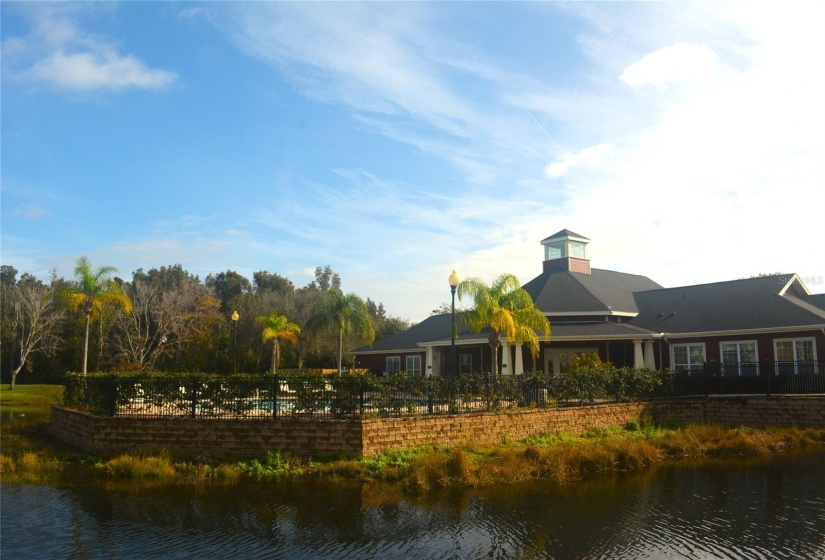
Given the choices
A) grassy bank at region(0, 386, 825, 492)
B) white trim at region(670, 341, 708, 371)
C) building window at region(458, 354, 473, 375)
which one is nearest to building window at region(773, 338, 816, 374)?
white trim at region(670, 341, 708, 371)

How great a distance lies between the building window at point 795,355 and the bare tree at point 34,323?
4535 centimetres

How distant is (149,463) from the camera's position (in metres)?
16.8

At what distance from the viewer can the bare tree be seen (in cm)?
4753

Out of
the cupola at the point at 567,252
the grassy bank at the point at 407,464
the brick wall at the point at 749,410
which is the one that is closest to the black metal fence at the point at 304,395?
the grassy bank at the point at 407,464

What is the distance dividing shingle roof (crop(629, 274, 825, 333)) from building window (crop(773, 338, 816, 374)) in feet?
2.71

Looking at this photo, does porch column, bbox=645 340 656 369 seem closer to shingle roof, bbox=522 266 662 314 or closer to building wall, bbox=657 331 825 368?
building wall, bbox=657 331 825 368

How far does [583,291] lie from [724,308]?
6.87 meters

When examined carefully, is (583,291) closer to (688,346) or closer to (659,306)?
(659,306)

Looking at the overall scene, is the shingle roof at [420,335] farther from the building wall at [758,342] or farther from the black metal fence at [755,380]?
the black metal fence at [755,380]

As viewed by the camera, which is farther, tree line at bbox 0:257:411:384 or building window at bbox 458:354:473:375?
tree line at bbox 0:257:411:384

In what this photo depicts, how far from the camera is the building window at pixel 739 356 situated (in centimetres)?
2844

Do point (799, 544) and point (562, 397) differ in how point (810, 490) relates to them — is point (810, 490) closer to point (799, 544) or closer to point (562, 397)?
point (799, 544)

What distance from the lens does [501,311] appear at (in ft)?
78.7

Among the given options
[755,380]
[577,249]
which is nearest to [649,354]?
[755,380]
